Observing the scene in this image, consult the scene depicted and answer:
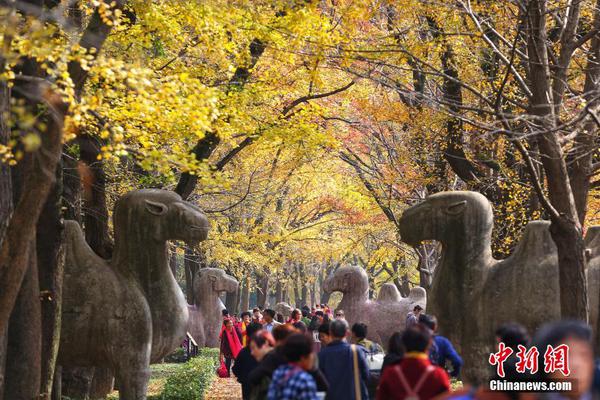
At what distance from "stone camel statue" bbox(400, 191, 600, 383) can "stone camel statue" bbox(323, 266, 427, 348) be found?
11.5m

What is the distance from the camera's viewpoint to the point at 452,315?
42.8ft

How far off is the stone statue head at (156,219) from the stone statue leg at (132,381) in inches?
76.7

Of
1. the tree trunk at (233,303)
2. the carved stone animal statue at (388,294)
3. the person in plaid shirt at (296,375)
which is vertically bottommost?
the person in plaid shirt at (296,375)

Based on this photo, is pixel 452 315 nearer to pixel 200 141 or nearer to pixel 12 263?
pixel 12 263

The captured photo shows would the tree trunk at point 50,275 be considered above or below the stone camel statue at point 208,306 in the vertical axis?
below

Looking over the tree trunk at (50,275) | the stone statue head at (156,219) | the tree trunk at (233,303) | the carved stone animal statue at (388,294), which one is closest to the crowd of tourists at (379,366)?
the tree trunk at (50,275)

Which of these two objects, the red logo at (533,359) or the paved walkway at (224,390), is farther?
the paved walkway at (224,390)

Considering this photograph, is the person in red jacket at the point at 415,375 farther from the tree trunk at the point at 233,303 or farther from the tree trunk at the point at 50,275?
the tree trunk at the point at 233,303

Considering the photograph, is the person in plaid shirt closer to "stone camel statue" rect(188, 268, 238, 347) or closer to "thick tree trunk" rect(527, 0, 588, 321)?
"thick tree trunk" rect(527, 0, 588, 321)

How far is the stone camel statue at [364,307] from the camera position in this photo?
24.8 metres

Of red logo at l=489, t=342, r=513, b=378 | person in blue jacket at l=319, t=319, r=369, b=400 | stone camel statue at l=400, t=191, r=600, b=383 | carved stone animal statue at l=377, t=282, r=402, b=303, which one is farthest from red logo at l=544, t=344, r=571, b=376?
carved stone animal statue at l=377, t=282, r=402, b=303

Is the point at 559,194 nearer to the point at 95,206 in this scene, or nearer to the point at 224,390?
the point at 95,206

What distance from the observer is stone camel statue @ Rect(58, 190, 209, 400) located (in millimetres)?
13875

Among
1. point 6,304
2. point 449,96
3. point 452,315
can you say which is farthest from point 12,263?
point 449,96
